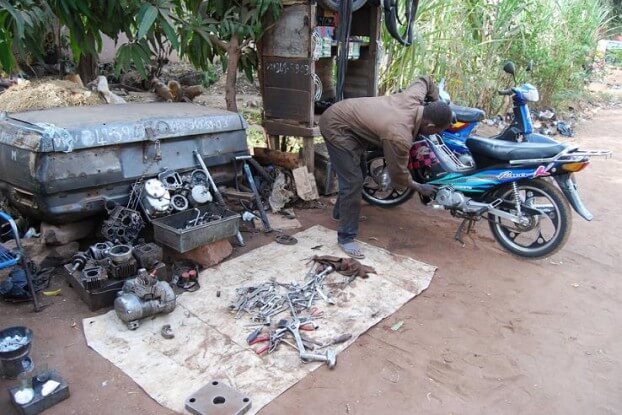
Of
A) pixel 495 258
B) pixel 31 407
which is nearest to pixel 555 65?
pixel 495 258

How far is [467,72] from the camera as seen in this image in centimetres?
789

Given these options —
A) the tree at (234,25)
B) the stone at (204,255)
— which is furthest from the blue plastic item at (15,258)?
the tree at (234,25)

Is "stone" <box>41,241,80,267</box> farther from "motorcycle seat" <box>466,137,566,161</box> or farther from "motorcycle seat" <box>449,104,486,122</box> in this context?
"motorcycle seat" <box>449,104,486,122</box>

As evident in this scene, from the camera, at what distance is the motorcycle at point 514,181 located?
3869 mm

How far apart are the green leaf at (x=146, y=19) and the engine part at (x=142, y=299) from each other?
178cm

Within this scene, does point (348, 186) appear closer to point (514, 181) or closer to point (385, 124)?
point (385, 124)

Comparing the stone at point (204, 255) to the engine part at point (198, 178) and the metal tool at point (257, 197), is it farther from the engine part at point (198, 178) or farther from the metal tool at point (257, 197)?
the metal tool at point (257, 197)

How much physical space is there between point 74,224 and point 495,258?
3485 mm

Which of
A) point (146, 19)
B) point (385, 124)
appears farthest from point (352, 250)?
point (146, 19)

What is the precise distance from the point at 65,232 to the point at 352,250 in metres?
2.29

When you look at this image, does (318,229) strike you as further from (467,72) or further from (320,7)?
(467,72)

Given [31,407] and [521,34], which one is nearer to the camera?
[31,407]

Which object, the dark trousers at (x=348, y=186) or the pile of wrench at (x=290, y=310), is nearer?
the pile of wrench at (x=290, y=310)

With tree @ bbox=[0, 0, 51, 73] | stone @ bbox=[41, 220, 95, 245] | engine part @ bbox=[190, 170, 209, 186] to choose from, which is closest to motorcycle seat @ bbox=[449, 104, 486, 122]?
engine part @ bbox=[190, 170, 209, 186]
